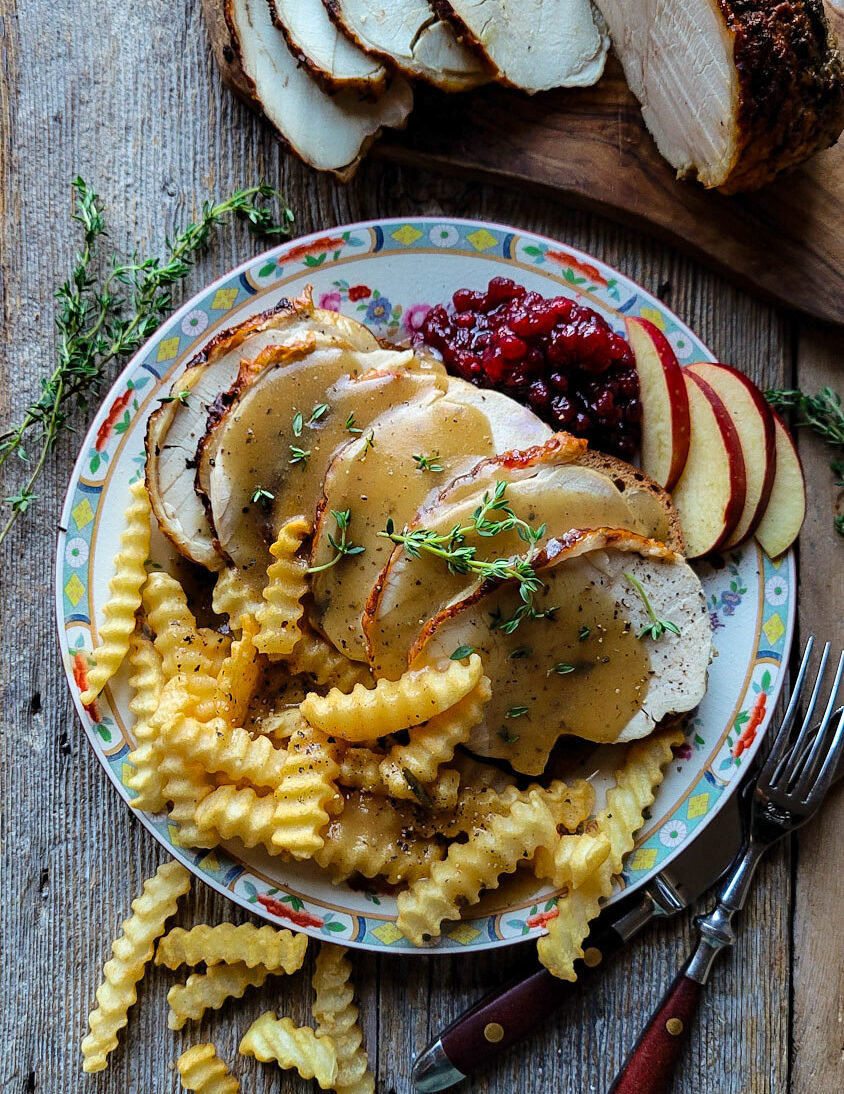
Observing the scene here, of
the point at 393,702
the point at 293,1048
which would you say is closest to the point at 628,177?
the point at 393,702

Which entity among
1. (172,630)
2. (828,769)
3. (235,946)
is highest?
(172,630)

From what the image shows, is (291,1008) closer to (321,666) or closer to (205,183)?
(321,666)

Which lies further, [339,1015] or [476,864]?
[339,1015]

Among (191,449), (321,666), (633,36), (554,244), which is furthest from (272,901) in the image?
(633,36)

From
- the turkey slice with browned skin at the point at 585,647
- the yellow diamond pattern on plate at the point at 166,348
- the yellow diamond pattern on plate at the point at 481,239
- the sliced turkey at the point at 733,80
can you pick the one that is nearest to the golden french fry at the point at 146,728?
the turkey slice with browned skin at the point at 585,647

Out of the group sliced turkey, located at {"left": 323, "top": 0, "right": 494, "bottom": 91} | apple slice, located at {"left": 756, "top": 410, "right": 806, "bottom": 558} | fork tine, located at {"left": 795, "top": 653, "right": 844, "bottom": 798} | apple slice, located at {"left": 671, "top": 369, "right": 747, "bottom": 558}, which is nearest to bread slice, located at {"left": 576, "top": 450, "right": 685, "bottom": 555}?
apple slice, located at {"left": 671, "top": 369, "right": 747, "bottom": 558}

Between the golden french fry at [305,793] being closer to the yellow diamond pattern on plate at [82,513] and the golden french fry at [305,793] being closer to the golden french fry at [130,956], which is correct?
the golden french fry at [130,956]

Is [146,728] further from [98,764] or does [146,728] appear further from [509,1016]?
[509,1016]
